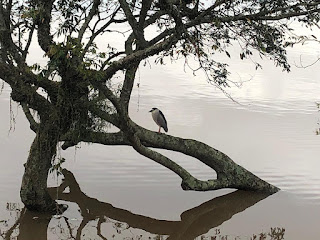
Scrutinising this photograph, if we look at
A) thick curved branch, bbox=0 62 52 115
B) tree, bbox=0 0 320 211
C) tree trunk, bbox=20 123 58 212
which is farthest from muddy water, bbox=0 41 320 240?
A: thick curved branch, bbox=0 62 52 115

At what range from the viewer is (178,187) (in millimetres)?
8844

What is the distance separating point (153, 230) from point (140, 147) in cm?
115

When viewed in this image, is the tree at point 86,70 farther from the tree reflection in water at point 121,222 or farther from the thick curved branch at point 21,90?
the tree reflection in water at point 121,222

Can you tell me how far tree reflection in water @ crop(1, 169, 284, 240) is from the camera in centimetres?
688

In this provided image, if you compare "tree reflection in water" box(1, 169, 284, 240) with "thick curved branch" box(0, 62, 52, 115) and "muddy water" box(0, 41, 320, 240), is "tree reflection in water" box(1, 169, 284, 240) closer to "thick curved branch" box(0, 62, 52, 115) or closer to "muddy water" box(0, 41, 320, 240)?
"muddy water" box(0, 41, 320, 240)

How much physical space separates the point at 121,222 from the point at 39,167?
136 cm

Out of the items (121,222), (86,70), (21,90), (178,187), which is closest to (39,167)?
(21,90)

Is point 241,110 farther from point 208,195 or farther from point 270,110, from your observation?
point 208,195

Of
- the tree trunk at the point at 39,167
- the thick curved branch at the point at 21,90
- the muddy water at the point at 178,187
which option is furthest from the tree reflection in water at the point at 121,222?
the thick curved branch at the point at 21,90

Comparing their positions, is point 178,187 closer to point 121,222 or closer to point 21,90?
point 121,222

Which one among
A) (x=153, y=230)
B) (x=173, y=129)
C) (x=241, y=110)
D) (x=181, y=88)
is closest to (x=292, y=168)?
(x=173, y=129)

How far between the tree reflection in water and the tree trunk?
0.20m

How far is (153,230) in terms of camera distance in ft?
24.0

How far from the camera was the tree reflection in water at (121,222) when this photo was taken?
6.88 m
